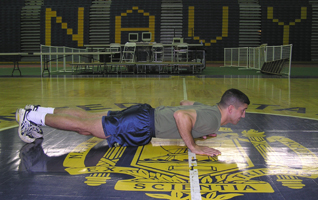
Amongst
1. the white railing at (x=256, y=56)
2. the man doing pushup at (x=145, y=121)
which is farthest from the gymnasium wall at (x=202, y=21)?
the man doing pushup at (x=145, y=121)

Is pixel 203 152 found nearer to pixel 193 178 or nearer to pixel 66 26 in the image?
pixel 193 178

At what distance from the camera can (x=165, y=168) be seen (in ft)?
5.95

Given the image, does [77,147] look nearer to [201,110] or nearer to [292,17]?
[201,110]

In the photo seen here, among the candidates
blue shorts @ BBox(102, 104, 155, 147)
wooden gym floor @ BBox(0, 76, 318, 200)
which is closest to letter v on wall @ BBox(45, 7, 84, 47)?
Answer: wooden gym floor @ BBox(0, 76, 318, 200)

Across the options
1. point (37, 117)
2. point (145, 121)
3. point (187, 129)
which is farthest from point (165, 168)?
point (37, 117)

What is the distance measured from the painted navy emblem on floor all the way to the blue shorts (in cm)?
8

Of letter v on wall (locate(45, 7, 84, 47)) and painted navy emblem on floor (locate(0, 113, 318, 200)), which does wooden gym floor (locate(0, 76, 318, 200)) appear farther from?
letter v on wall (locate(45, 7, 84, 47))

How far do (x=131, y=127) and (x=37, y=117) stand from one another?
0.69 metres

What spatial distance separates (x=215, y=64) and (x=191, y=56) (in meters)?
4.91

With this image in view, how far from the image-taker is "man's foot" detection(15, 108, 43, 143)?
7.37ft

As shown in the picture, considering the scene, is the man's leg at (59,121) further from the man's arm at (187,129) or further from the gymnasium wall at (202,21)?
the gymnasium wall at (202,21)

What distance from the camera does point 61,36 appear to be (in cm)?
1809

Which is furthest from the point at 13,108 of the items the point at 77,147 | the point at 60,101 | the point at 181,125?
the point at 181,125

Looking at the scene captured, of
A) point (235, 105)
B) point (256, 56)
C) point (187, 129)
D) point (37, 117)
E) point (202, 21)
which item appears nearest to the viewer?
point (187, 129)
